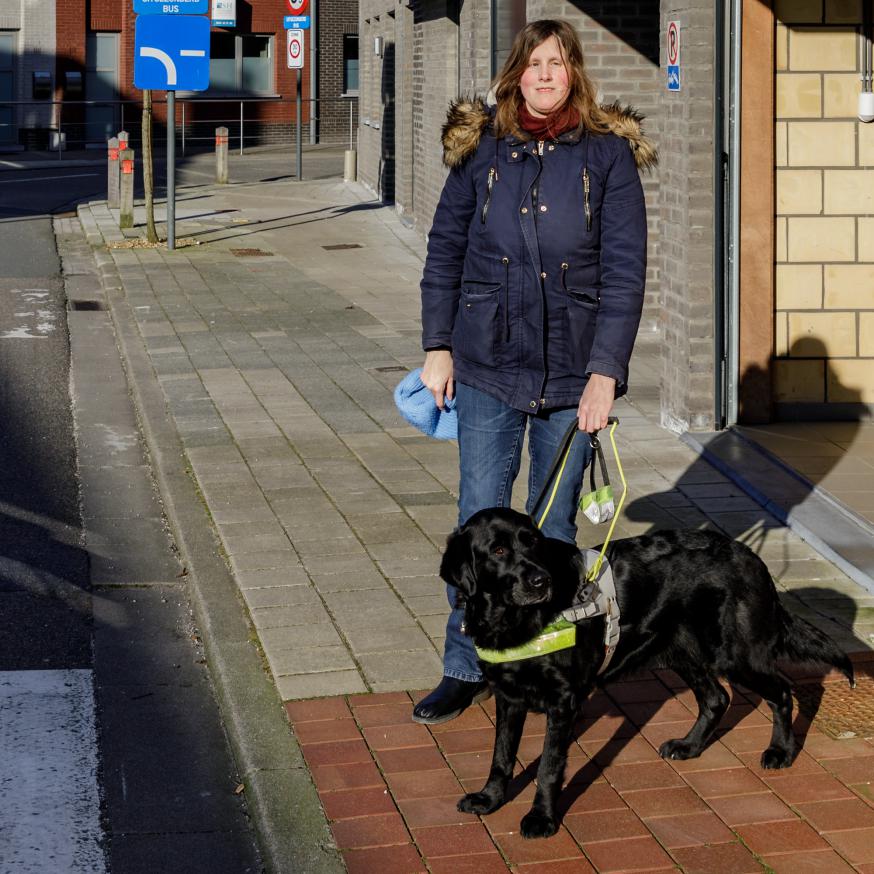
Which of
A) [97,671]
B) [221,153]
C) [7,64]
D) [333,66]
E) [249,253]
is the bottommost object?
[97,671]

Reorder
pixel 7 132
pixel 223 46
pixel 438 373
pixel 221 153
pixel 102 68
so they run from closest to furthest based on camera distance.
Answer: pixel 438 373, pixel 221 153, pixel 7 132, pixel 102 68, pixel 223 46

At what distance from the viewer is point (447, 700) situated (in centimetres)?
505

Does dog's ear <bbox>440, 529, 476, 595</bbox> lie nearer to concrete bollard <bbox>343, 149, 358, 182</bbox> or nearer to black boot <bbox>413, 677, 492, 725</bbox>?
black boot <bbox>413, 677, 492, 725</bbox>

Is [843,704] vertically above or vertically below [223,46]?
below

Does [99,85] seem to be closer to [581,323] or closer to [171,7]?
[171,7]

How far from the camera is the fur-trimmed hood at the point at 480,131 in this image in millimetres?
4625

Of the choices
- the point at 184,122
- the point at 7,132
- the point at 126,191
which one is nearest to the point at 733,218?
the point at 126,191

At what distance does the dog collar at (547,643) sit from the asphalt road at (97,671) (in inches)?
36.2

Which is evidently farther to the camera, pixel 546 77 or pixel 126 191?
pixel 126 191

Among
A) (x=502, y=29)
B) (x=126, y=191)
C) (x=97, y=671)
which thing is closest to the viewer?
(x=97, y=671)

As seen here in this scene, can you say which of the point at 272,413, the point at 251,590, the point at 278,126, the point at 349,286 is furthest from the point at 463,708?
the point at 278,126

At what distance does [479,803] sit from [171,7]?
16.2m

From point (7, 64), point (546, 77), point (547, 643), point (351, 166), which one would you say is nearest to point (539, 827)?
point (547, 643)

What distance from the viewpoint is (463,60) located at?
15969 mm
